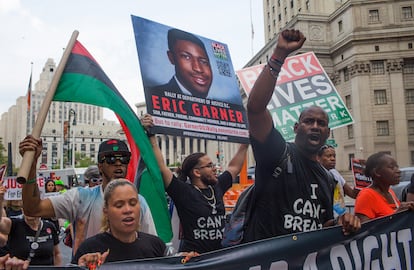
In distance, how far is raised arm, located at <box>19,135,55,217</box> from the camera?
2.39m

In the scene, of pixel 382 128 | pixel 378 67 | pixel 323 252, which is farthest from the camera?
pixel 378 67

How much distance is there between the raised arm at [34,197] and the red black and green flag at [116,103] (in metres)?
0.56

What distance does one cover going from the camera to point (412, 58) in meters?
37.1

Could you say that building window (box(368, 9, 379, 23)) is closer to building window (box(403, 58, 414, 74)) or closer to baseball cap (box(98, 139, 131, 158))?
building window (box(403, 58, 414, 74))

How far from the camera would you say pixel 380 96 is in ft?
121

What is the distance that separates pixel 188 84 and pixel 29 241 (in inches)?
85.6

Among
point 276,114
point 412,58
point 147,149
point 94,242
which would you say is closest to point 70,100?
point 147,149

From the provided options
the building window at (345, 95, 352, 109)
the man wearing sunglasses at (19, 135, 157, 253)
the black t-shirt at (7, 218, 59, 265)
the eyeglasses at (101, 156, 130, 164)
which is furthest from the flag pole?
the building window at (345, 95, 352, 109)

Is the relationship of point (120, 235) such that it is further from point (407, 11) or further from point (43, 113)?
point (407, 11)

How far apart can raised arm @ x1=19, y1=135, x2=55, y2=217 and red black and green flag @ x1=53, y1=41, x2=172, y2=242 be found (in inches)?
21.9

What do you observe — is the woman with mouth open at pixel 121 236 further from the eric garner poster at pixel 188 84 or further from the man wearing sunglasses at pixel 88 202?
the eric garner poster at pixel 188 84

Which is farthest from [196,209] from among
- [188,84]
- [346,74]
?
[346,74]

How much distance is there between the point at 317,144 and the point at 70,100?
68.6 inches

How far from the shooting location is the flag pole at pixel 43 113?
2.06 m
